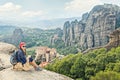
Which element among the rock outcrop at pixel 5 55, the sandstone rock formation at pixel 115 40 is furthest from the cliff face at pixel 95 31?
the rock outcrop at pixel 5 55

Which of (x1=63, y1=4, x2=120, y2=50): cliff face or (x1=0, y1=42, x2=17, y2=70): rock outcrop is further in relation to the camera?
(x1=63, y1=4, x2=120, y2=50): cliff face

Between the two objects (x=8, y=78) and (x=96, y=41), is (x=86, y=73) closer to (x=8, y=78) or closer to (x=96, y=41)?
(x=8, y=78)

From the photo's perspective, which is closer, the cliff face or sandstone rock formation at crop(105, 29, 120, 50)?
sandstone rock formation at crop(105, 29, 120, 50)

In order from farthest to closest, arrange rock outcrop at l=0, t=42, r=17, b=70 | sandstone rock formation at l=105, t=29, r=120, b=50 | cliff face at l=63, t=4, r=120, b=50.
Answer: cliff face at l=63, t=4, r=120, b=50, sandstone rock formation at l=105, t=29, r=120, b=50, rock outcrop at l=0, t=42, r=17, b=70

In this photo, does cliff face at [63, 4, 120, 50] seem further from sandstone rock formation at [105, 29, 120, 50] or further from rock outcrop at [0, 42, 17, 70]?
rock outcrop at [0, 42, 17, 70]

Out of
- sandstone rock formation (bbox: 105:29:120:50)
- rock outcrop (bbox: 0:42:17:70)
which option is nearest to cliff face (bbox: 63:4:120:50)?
sandstone rock formation (bbox: 105:29:120:50)

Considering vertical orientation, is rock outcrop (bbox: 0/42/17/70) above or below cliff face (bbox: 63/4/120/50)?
above

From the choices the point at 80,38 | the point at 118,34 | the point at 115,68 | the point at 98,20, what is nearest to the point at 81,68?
the point at 115,68

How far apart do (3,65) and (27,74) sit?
15.7ft

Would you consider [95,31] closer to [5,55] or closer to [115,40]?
[115,40]

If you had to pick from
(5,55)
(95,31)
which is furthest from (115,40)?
(95,31)

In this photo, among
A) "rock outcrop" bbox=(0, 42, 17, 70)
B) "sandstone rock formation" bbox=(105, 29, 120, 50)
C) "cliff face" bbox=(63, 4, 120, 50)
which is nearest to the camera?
"rock outcrop" bbox=(0, 42, 17, 70)

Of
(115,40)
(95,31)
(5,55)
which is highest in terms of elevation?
(5,55)

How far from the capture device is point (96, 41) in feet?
497
